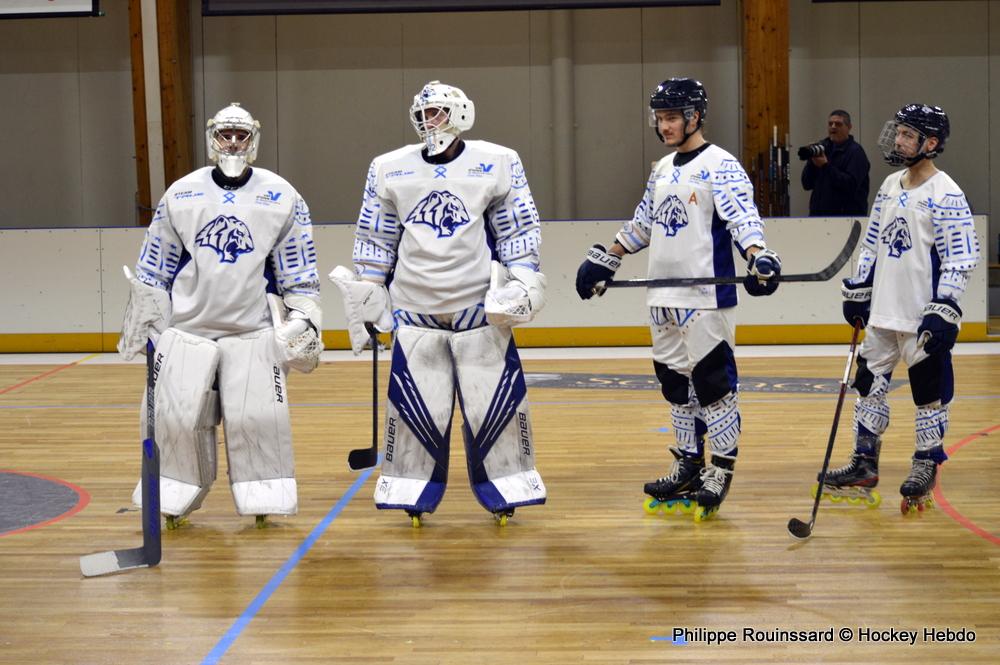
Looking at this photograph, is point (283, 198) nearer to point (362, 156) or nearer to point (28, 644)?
point (28, 644)

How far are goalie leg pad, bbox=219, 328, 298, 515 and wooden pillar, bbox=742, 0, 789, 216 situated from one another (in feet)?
25.0

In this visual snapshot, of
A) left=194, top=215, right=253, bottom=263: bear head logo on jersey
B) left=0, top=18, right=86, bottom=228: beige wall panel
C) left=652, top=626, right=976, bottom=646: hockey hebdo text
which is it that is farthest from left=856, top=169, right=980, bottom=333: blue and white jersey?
left=0, top=18, right=86, bottom=228: beige wall panel

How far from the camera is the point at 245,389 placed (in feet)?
15.9

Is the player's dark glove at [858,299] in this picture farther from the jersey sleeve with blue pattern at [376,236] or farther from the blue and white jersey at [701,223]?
the jersey sleeve with blue pattern at [376,236]

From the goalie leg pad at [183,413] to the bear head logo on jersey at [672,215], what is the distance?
183 centimetres

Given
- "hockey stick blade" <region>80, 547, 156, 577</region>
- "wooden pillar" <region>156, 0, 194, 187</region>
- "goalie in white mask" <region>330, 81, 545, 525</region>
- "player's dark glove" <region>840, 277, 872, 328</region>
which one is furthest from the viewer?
"wooden pillar" <region>156, 0, 194, 187</region>

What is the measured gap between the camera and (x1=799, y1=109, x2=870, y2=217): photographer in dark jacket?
10.9m

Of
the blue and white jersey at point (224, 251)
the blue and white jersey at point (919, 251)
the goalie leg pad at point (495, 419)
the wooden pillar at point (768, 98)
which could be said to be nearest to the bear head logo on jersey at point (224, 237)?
the blue and white jersey at point (224, 251)

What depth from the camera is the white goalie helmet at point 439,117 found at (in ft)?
15.8

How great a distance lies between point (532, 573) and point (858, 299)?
1.90 metres

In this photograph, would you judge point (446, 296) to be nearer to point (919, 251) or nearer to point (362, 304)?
point (362, 304)

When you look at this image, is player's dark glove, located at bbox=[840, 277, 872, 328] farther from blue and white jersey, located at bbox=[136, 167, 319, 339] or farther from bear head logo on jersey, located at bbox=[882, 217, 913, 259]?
blue and white jersey, located at bbox=[136, 167, 319, 339]

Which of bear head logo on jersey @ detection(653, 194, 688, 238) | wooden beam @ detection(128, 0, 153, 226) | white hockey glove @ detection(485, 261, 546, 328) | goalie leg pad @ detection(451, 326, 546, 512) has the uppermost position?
wooden beam @ detection(128, 0, 153, 226)

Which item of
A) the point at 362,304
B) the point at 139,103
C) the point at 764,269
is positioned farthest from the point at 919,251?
the point at 139,103
